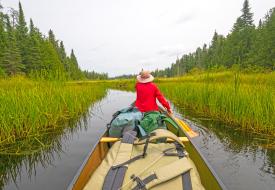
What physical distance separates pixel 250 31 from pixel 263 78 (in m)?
33.7

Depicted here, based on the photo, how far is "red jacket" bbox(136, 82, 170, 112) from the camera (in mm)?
5168

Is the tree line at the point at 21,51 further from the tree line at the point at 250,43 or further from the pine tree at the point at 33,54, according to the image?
the tree line at the point at 250,43

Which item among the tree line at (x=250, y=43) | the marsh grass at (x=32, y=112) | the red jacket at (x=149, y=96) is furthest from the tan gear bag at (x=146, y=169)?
the tree line at (x=250, y=43)

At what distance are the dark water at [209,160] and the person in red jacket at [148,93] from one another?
1537 mm

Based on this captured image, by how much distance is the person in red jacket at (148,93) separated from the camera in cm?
515

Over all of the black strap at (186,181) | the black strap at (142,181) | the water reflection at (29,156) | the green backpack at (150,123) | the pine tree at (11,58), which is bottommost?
the water reflection at (29,156)

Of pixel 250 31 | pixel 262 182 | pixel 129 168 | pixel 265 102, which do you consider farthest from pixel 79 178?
pixel 250 31

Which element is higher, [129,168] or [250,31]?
[250,31]

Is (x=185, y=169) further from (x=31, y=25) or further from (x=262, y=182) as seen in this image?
(x=31, y=25)

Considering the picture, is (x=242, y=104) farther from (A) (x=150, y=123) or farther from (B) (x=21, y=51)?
(B) (x=21, y=51)

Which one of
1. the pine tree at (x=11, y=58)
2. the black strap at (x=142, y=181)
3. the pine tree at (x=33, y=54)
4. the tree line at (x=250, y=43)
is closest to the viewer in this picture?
the black strap at (x=142, y=181)

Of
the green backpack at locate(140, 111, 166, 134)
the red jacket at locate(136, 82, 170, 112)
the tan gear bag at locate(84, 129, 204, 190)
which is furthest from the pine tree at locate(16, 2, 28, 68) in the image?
the tan gear bag at locate(84, 129, 204, 190)

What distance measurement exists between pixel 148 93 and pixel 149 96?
0.28 feet

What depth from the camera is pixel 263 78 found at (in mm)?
8766
